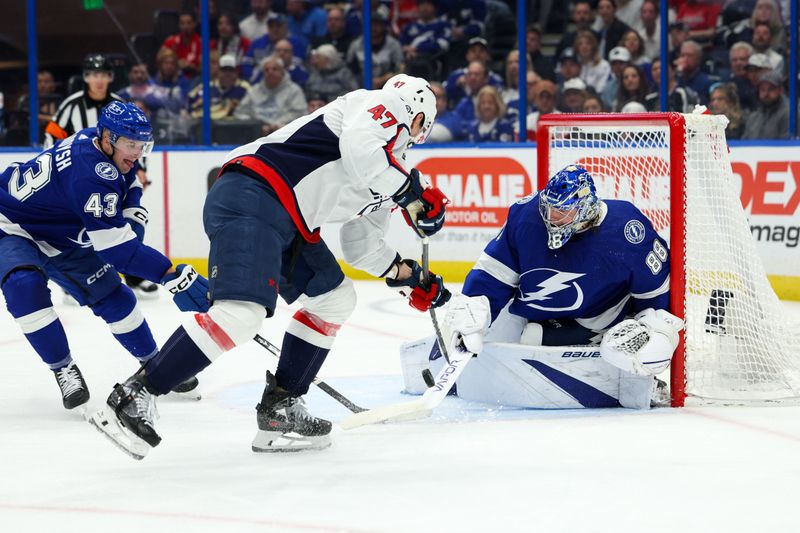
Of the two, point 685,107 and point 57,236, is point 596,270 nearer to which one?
point 57,236

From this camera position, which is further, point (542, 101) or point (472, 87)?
point (472, 87)

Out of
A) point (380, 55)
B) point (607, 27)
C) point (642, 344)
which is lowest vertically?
point (642, 344)

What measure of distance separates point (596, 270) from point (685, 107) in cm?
306

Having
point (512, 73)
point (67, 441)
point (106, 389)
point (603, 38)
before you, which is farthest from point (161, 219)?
point (67, 441)

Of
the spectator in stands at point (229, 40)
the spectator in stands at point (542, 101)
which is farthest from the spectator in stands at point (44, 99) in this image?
the spectator in stands at point (542, 101)

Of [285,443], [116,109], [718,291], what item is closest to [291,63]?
[116,109]

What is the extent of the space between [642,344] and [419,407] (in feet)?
2.02

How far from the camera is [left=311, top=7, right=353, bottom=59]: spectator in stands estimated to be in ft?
22.6

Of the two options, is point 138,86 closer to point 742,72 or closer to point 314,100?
point 314,100

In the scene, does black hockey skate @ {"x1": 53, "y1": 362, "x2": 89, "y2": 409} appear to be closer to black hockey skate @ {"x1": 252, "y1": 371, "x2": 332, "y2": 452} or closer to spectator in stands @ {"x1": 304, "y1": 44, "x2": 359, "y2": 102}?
black hockey skate @ {"x1": 252, "y1": 371, "x2": 332, "y2": 452}

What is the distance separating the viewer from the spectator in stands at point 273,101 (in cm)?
689

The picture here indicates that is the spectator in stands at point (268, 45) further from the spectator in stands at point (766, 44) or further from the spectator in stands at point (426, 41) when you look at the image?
the spectator in stands at point (766, 44)

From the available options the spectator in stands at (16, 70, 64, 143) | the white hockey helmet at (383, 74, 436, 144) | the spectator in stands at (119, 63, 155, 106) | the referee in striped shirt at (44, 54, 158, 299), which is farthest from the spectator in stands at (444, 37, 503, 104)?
the white hockey helmet at (383, 74, 436, 144)

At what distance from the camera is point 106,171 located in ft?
9.99
